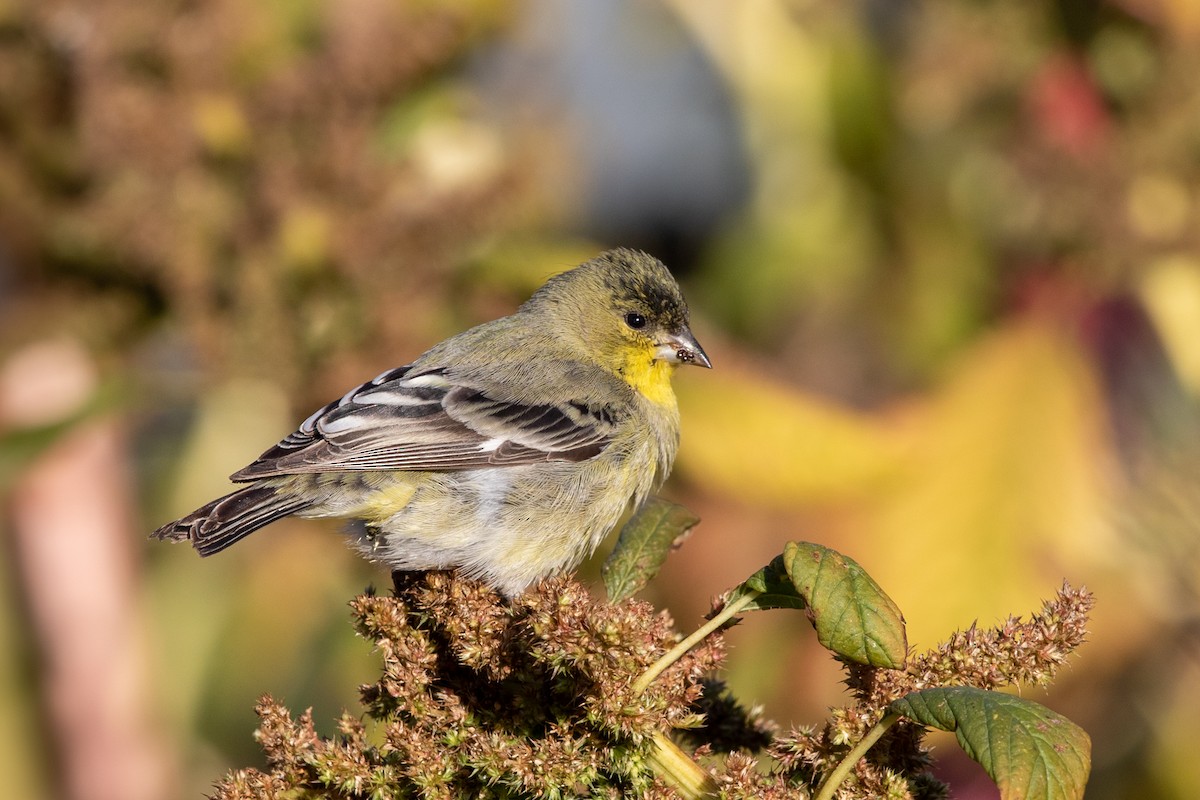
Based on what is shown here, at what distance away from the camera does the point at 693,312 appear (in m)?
5.38

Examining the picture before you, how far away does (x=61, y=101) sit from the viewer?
460cm

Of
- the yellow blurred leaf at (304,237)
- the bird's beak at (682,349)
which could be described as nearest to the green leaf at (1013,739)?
the bird's beak at (682,349)

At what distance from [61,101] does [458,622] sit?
3017 millimetres

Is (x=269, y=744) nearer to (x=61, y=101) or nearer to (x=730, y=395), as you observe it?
(x=730, y=395)

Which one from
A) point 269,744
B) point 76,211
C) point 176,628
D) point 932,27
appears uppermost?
point 932,27

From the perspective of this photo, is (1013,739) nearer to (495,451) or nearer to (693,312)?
(495,451)

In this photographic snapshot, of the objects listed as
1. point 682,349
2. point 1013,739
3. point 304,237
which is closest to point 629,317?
point 682,349

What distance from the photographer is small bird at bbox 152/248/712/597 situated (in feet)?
12.0

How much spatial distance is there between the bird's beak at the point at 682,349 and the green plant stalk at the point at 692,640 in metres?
2.34

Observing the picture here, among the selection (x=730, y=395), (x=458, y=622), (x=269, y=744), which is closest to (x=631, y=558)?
(x=458, y=622)

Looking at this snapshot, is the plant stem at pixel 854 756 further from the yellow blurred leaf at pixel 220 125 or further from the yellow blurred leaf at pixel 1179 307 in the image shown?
the yellow blurred leaf at pixel 1179 307

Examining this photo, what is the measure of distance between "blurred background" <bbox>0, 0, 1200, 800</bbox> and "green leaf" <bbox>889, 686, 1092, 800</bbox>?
2148mm

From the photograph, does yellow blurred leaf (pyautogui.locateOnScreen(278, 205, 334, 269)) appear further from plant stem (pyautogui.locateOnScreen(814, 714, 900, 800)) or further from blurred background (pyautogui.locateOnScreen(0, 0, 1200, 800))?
plant stem (pyautogui.locateOnScreen(814, 714, 900, 800))

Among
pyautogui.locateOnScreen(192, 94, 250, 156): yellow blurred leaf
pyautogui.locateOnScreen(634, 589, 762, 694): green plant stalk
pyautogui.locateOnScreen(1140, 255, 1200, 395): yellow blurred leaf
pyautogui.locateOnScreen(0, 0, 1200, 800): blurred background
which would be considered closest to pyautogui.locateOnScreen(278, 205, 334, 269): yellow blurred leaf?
pyautogui.locateOnScreen(0, 0, 1200, 800): blurred background
